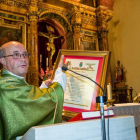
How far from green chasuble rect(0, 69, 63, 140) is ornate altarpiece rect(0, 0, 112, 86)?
151 inches

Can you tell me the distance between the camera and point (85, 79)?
226 centimetres

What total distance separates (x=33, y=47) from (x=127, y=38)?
5.11m

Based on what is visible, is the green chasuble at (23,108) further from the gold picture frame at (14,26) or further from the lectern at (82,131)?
the gold picture frame at (14,26)

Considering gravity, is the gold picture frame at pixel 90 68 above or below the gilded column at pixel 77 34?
below

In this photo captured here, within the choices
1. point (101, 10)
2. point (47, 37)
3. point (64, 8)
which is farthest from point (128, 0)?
point (47, 37)

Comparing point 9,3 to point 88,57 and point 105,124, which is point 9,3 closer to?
point 88,57

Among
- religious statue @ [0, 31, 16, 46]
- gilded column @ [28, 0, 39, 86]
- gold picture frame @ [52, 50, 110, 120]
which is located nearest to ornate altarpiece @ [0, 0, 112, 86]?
gilded column @ [28, 0, 39, 86]

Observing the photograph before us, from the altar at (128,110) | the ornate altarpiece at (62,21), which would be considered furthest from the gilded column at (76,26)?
the altar at (128,110)

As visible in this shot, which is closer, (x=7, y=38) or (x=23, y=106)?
(x=23, y=106)

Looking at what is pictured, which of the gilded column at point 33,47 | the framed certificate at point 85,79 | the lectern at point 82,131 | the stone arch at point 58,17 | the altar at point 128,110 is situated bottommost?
the altar at point 128,110

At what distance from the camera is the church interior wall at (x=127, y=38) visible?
7.78 meters

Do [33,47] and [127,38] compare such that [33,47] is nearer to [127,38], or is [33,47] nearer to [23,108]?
[23,108]

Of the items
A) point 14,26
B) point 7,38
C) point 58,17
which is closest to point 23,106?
point 7,38

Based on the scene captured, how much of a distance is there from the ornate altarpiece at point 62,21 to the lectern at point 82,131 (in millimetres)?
4556
